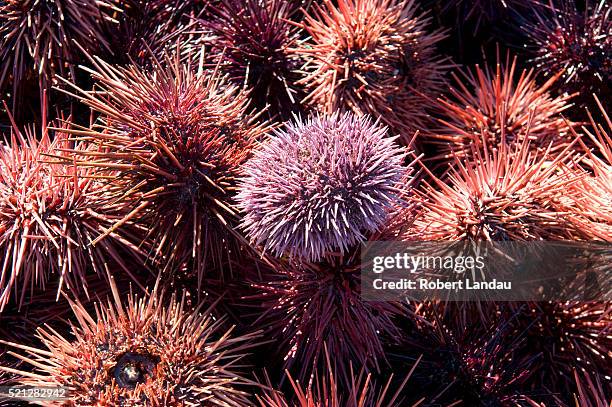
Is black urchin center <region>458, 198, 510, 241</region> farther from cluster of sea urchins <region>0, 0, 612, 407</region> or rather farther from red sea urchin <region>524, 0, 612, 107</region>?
red sea urchin <region>524, 0, 612, 107</region>

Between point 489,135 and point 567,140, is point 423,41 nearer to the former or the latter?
point 489,135

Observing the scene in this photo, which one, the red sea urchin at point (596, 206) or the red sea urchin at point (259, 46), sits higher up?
the red sea urchin at point (259, 46)

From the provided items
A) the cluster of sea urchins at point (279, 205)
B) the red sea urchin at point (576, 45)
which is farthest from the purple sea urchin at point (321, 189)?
the red sea urchin at point (576, 45)

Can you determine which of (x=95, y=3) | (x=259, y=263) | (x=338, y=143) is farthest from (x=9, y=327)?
(x=338, y=143)

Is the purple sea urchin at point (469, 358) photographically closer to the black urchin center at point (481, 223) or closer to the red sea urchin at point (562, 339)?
the red sea urchin at point (562, 339)

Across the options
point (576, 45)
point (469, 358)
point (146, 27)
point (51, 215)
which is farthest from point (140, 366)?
point (576, 45)
